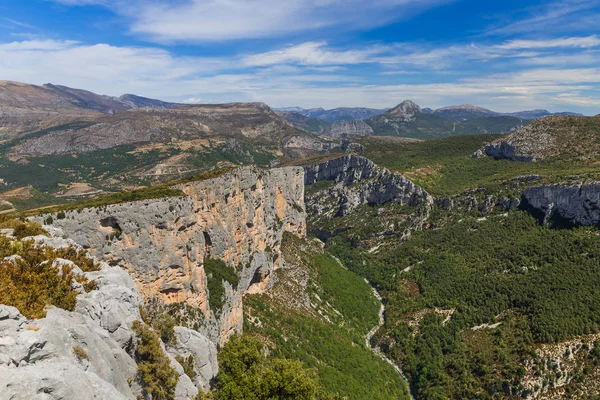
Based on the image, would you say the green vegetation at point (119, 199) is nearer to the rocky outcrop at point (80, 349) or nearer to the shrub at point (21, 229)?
the shrub at point (21, 229)

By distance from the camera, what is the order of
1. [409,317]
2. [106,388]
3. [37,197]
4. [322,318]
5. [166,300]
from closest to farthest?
[106,388], [166,300], [322,318], [409,317], [37,197]

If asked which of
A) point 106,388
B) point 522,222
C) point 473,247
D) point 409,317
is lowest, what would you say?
point 409,317

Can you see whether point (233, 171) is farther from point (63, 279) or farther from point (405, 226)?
point (405, 226)

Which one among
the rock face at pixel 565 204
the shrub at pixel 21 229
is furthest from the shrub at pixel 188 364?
the rock face at pixel 565 204

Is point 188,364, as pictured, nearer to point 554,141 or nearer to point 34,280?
point 34,280

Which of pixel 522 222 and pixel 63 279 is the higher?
pixel 63 279

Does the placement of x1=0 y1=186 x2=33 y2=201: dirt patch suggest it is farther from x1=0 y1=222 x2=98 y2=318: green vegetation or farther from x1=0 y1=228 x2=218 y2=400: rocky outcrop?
x1=0 y1=222 x2=98 y2=318: green vegetation

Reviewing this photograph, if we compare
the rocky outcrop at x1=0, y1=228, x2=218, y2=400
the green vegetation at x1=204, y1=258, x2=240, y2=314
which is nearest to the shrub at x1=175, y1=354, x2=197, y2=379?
the rocky outcrop at x1=0, y1=228, x2=218, y2=400

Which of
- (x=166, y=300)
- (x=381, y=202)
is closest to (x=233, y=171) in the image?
(x=166, y=300)
